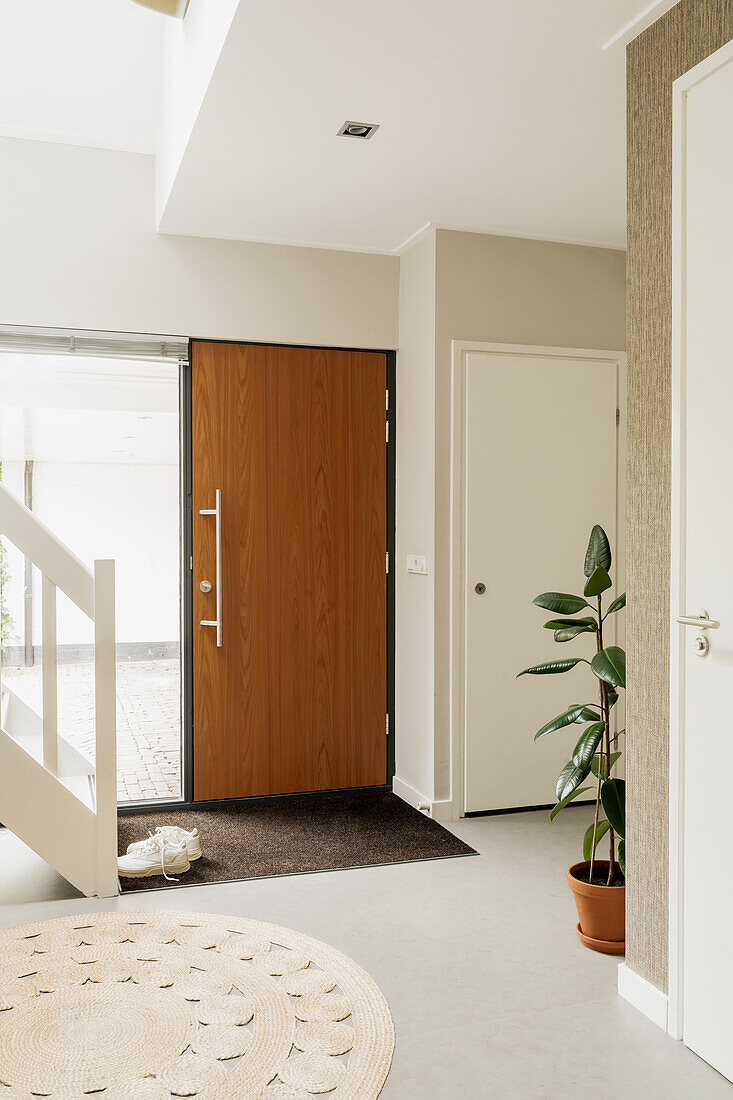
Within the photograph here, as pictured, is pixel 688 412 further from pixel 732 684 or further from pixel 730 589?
pixel 732 684

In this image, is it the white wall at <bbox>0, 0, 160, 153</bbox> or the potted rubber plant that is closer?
the potted rubber plant

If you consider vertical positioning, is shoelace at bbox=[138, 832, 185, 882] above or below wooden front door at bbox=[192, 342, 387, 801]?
below

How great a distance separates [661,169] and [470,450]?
1686 mm

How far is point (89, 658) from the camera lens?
11.6 ft

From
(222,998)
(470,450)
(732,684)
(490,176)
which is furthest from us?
(470,450)

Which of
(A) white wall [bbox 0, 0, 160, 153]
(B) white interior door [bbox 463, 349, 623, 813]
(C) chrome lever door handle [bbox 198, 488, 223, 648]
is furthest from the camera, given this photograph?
Answer: (C) chrome lever door handle [bbox 198, 488, 223, 648]

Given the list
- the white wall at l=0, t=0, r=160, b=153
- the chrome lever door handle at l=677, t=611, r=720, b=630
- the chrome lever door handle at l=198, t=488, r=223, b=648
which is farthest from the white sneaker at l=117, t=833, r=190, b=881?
the white wall at l=0, t=0, r=160, b=153

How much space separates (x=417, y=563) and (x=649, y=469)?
1.77 meters

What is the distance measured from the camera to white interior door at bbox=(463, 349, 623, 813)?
3760mm

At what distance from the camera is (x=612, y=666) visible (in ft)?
7.97

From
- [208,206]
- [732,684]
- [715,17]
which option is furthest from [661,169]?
[208,206]

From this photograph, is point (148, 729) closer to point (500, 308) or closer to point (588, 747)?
point (588, 747)

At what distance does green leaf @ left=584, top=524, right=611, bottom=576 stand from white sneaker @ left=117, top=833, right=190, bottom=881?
5.57 ft

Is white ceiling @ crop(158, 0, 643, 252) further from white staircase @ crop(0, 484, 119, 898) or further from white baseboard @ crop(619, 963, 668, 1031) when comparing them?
white baseboard @ crop(619, 963, 668, 1031)
